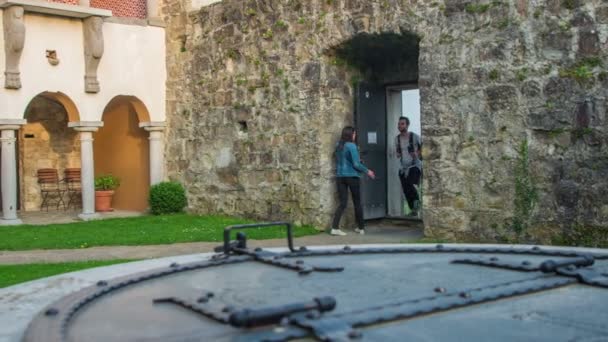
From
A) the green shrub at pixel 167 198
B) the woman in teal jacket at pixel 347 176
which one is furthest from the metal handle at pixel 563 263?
the green shrub at pixel 167 198

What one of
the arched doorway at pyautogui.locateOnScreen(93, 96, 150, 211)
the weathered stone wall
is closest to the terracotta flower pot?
the arched doorway at pyautogui.locateOnScreen(93, 96, 150, 211)

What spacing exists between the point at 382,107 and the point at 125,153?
5674 millimetres

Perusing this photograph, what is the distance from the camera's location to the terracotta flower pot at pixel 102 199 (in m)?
13.5

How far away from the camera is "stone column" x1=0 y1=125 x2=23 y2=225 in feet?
37.5

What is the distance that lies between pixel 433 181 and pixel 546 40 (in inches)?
78.3

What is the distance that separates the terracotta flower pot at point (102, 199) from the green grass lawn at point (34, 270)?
6.20 metres

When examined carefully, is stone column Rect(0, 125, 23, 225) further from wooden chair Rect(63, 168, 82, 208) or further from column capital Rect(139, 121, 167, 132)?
wooden chair Rect(63, 168, 82, 208)

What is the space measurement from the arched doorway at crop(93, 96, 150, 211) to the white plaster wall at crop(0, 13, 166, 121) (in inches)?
29.7

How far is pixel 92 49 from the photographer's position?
39.3ft

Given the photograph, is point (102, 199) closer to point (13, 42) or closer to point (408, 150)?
point (13, 42)

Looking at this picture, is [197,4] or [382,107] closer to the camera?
[382,107]

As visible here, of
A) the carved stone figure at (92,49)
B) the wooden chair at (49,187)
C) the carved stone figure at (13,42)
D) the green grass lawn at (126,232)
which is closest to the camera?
the green grass lawn at (126,232)

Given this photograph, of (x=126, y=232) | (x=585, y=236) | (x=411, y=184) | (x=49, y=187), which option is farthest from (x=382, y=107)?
(x=49, y=187)

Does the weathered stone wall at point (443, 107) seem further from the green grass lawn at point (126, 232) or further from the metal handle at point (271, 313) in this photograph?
the metal handle at point (271, 313)
